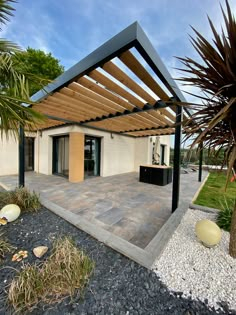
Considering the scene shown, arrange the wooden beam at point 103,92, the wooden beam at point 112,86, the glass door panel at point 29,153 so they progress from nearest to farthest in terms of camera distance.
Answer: the wooden beam at point 112,86
the wooden beam at point 103,92
the glass door panel at point 29,153

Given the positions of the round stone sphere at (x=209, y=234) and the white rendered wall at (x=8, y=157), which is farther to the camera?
the white rendered wall at (x=8, y=157)

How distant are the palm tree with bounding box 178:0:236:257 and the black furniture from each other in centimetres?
489

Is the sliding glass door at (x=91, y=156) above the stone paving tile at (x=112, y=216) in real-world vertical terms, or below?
above

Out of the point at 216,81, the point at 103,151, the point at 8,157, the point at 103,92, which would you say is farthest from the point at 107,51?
the point at 8,157

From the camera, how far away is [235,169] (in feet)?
6.60

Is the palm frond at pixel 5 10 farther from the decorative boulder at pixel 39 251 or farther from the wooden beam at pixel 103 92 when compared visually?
the decorative boulder at pixel 39 251

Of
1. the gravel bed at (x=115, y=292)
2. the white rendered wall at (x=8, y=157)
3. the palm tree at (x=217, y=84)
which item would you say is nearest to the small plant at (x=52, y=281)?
the gravel bed at (x=115, y=292)

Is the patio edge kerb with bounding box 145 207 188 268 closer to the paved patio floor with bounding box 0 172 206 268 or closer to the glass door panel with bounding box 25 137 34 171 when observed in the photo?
→ the paved patio floor with bounding box 0 172 206 268

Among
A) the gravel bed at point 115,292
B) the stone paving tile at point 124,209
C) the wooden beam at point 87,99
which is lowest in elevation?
the stone paving tile at point 124,209

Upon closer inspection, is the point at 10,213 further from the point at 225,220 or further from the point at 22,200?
the point at 225,220

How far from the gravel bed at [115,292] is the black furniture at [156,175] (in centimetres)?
509

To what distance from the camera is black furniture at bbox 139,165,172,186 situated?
23.1ft

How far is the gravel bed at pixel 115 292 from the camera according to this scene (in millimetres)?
1377

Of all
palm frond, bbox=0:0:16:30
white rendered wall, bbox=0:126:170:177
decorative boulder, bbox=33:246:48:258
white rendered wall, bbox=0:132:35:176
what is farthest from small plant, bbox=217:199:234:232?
white rendered wall, bbox=0:132:35:176
